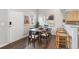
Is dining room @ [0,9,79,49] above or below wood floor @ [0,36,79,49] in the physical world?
above

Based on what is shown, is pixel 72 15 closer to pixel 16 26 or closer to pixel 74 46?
pixel 74 46

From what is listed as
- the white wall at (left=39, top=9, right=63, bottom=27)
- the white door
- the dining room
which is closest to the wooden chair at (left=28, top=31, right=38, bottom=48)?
the dining room

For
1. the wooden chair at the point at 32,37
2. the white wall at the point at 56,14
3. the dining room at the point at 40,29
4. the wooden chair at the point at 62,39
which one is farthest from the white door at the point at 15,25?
the wooden chair at the point at 62,39

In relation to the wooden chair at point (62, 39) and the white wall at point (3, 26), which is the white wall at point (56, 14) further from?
the white wall at point (3, 26)

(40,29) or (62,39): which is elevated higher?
(40,29)

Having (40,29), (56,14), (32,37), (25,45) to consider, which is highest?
(56,14)

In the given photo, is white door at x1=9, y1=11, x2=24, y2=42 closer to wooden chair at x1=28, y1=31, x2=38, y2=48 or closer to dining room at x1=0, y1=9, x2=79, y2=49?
dining room at x1=0, y1=9, x2=79, y2=49

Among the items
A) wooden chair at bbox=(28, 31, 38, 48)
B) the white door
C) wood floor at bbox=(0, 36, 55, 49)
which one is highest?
the white door

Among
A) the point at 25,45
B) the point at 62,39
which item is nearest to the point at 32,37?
the point at 25,45

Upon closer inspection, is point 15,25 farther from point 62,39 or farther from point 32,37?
point 62,39

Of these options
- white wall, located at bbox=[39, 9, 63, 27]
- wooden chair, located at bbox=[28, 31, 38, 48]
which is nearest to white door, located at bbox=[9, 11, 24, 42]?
wooden chair, located at bbox=[28, 31, 38, 48]
